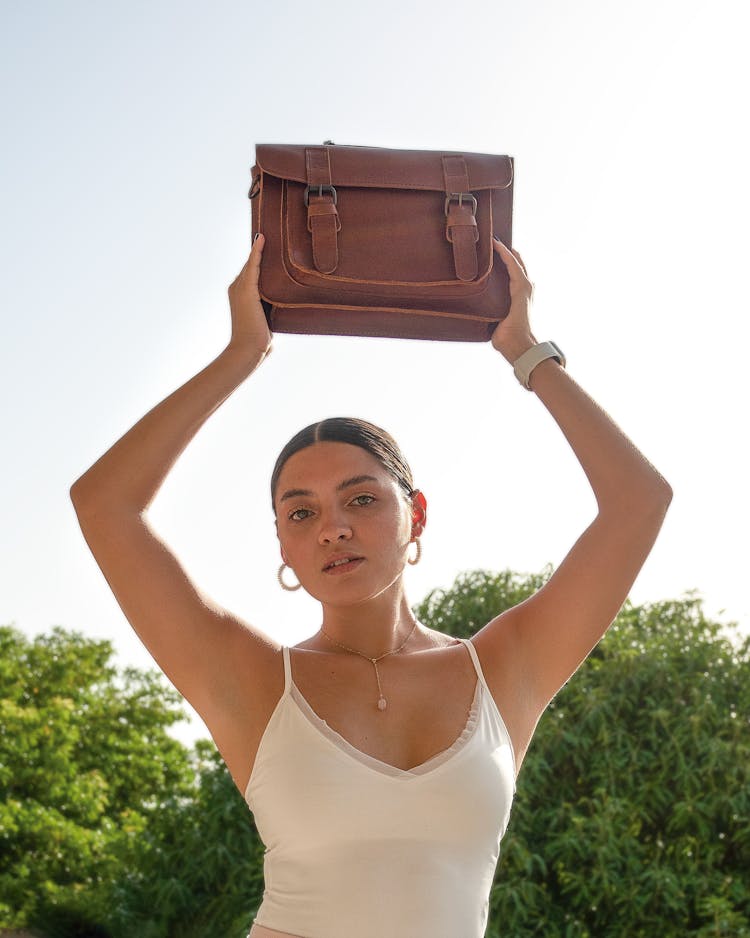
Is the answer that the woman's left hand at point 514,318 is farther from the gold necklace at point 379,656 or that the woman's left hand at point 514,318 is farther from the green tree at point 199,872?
the green tree at point 199,872

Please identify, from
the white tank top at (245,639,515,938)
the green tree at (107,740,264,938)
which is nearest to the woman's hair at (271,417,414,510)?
the white tank top at (245,639,515,938)

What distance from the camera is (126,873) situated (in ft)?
23.4

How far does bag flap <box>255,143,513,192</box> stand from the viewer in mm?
2156

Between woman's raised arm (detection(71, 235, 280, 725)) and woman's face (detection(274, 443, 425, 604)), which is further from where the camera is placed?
woman's face (detection(274, 443, 425, 604))

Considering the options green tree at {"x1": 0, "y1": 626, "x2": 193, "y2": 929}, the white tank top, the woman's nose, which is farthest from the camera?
green tree at {"x1": 0, "y1": 626, "x2": 193, "y2": 929}

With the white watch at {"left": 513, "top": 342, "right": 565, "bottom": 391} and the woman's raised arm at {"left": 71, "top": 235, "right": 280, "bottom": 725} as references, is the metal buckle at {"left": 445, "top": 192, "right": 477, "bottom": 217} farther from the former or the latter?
the woman's raised arm at {"left": 71, "top": 235, "right": 280, "bottom": 725}

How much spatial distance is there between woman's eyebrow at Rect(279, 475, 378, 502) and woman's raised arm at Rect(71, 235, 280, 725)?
8.6 inches

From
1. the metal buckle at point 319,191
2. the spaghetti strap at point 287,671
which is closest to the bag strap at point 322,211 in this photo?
the metal buckle at point 319,191

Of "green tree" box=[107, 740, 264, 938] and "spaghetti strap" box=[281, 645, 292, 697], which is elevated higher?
"green tree" box=[107, 740, 264, 938]

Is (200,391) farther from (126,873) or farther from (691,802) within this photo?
(126,873)

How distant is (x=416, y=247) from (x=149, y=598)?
85cm

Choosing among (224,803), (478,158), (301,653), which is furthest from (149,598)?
(224,803)

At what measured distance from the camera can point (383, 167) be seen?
7.18 feet

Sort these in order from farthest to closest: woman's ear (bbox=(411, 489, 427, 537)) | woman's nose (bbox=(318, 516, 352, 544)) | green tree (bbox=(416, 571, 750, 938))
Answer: green tree (bbox=(416, 571, 750, 938)) → woman's ear (bbox=(411, 489, 427, 537)) → woman's nose (bbox=(318, 516, 352, 544))
